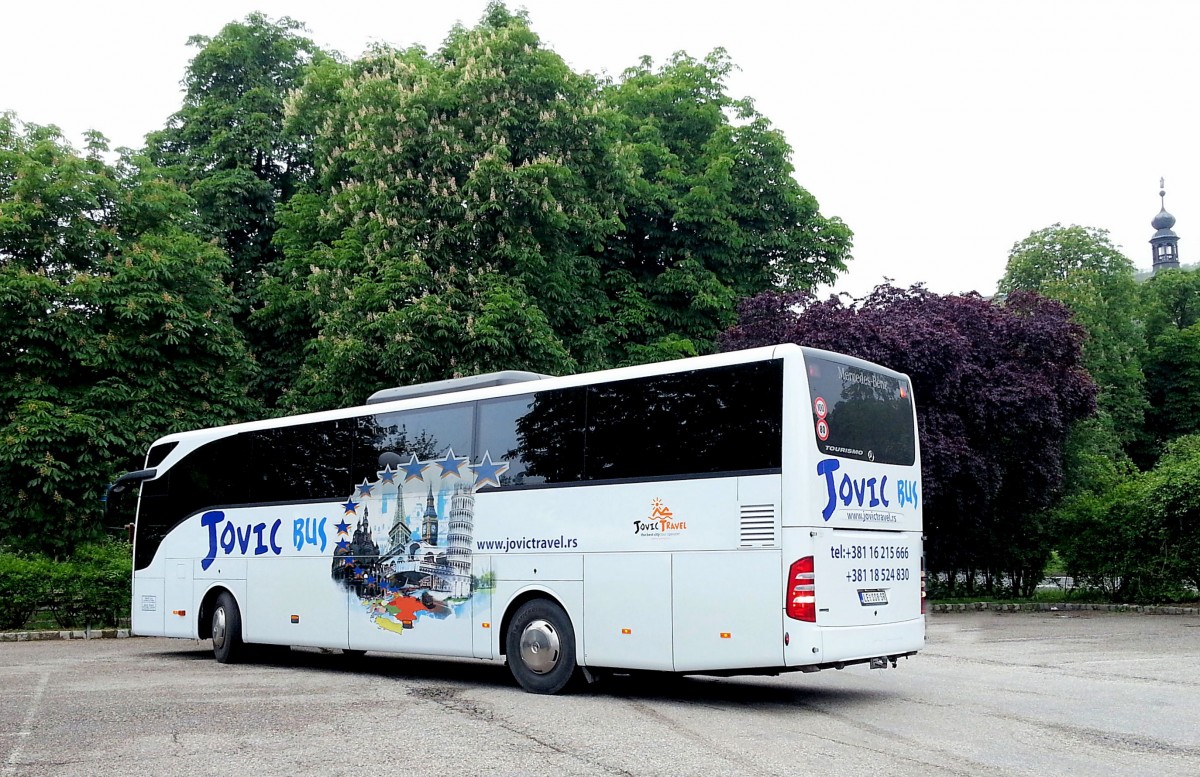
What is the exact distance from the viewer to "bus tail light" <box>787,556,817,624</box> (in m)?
10.6

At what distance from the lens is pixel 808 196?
32.9m

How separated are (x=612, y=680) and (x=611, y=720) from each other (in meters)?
3.49

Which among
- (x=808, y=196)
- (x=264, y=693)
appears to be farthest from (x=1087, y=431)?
(x=264, y=693)

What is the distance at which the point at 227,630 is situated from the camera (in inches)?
650

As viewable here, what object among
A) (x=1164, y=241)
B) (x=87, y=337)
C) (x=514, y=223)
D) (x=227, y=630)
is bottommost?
(x=227, y=630)

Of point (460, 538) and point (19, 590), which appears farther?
point (19, 590)

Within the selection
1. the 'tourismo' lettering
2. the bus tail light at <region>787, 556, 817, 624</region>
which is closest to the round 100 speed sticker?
the 'tourismo' lettering

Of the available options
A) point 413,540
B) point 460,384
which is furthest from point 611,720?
point 460,384

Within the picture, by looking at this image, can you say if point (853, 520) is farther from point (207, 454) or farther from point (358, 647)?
point (207, 454)

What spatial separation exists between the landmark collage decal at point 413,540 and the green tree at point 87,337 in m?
12.0

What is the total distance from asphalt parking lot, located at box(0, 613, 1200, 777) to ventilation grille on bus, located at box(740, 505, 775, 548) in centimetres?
153

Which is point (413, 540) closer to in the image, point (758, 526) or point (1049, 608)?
point (758, 526)

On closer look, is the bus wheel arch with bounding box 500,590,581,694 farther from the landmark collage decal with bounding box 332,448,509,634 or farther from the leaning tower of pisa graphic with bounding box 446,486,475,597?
the leaning tower of pisa graphic with bounding box 446,486,475,597

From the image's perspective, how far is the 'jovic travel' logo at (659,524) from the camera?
448 inches
